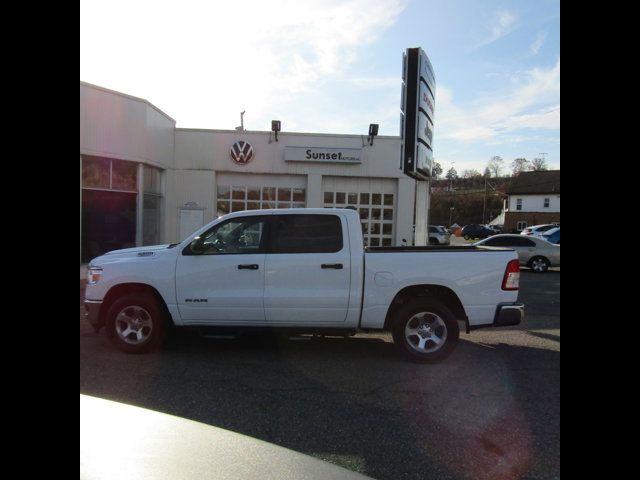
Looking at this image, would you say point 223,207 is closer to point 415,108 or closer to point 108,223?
point 108,223

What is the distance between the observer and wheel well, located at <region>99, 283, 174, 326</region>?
6566mm

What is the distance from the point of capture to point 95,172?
1459 centimetres

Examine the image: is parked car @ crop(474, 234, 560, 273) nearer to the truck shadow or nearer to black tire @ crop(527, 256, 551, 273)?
black tire @ crop(527, 256, 551, 273)

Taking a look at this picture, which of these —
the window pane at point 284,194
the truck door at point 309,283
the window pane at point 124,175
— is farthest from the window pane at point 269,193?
the truck door at point 309,283

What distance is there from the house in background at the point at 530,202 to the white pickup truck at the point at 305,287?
6318cm

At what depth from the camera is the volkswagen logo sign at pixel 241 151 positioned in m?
18.9

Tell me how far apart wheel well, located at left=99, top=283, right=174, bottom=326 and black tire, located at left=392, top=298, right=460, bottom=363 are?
9.53 feet

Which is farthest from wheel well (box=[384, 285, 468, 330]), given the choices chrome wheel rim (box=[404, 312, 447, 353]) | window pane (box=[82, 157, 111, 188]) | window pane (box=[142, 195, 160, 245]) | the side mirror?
window pane (box=[142, 195, 160, 245])

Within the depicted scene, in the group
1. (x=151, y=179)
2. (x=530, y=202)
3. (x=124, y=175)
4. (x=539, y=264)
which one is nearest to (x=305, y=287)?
(x=124, y=175)

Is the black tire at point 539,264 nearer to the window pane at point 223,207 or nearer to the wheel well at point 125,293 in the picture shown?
the window pane at point 223,207

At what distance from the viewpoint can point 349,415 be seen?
4.50 meters

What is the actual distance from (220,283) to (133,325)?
4.06ft
